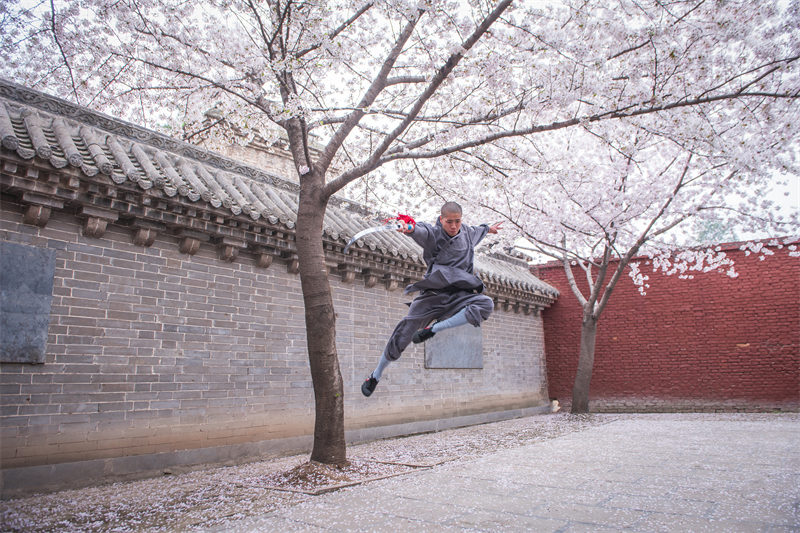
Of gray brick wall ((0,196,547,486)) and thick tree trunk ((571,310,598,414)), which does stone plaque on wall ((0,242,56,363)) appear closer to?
gray brick wall ((0,196,547,486))

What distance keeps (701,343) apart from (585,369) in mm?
2968

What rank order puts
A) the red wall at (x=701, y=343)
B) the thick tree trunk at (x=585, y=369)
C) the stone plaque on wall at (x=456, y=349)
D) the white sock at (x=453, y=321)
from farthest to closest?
1. the thick tree trunk at (x=585, y=369)
2. the red wall at (x=701, y=343)
3. the stone plaque on wall at (x=456, y=349)
4. the white sock at (x=453, y=321)

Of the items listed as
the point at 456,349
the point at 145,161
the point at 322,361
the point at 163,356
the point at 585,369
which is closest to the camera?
the point at 322,361

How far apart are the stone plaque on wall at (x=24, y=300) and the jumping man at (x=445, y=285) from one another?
322 cm

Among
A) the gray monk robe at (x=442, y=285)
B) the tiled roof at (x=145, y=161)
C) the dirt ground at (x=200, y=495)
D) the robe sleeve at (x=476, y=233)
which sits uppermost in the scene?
the tiled roof at (x=145, y=161)

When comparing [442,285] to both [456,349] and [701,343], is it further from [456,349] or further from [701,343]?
[701,343]

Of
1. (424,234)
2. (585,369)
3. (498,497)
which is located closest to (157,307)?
(424,234)

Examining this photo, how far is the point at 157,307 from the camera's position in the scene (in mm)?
6020

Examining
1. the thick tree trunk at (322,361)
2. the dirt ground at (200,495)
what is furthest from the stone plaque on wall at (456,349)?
the thick tree trunk at (322,361)

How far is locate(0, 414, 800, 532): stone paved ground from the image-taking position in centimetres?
329

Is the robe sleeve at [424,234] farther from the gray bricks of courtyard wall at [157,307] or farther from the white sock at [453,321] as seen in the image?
the gray bricks of courtyard wall at [157,307]

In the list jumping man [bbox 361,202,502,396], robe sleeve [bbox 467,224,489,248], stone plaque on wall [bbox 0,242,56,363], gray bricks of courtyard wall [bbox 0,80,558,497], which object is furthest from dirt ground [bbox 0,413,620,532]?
robe sleeve [bbox 467,224,489,248]

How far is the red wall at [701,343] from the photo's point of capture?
11.8m

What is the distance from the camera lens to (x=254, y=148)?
13258mm
